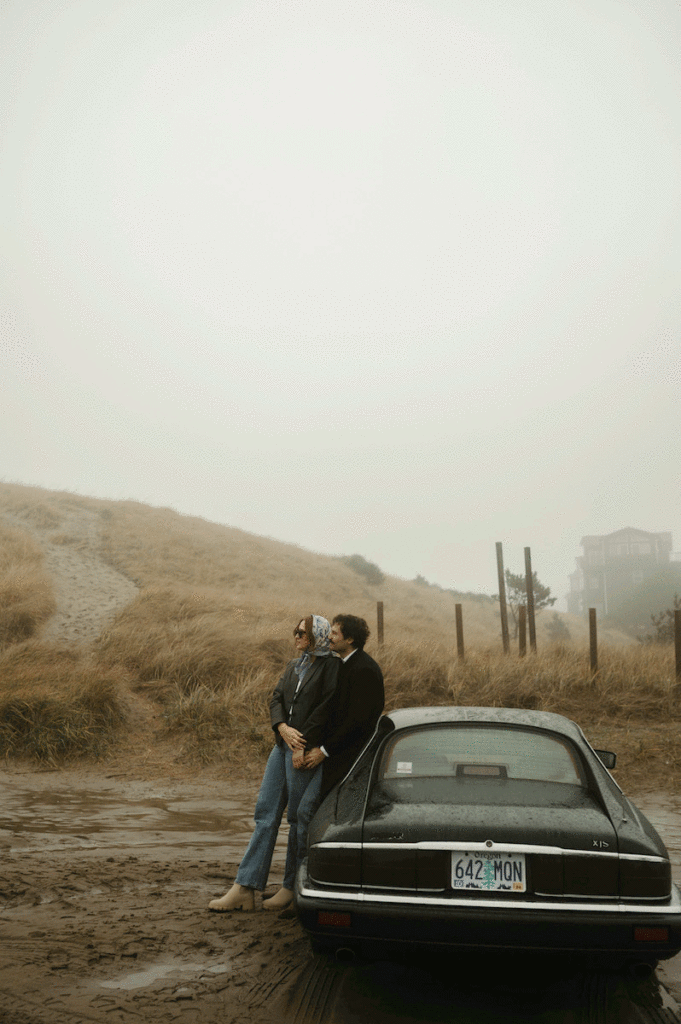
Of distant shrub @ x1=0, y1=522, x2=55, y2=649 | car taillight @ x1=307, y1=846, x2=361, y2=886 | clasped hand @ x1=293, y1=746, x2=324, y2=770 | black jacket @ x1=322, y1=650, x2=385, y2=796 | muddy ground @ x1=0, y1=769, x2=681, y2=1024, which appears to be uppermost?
distant shrub @ x1=0, y1=522, x2=55, y2=649

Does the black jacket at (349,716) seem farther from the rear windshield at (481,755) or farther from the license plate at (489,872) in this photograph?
the license plate at (489,872)

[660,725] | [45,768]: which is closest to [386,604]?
[660,725]

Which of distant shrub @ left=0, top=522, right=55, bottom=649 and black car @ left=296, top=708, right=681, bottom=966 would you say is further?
distant shrub @ left=0, top=522, right=55, bottom=649

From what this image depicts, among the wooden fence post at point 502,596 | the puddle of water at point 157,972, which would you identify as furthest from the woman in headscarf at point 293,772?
the wooden fence post at point 502,596

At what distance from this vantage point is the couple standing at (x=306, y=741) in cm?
485

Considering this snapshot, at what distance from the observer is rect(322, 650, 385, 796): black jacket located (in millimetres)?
4859

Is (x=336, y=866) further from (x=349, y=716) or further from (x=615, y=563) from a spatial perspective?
(x=615, y=563)

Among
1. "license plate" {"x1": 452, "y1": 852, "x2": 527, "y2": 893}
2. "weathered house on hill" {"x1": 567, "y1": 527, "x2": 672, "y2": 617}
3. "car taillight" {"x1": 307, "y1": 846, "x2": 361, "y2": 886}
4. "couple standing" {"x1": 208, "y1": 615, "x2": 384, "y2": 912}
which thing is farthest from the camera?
"weathered house on hill" {"x1": 567, "y1": 527, "x2": 672, "y2": 617}

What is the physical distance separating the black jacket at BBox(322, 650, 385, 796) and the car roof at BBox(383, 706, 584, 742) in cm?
23

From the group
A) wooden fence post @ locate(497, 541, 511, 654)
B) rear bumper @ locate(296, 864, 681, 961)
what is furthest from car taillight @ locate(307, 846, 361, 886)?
wooden fence post @ locate(497, 541, 511, 654)

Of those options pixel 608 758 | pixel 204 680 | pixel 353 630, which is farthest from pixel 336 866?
pixel 204 680

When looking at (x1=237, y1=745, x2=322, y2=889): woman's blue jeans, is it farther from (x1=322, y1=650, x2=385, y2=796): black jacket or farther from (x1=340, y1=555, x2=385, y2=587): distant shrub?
(x1=340, y1=555, x2=385, y2=587): distant shrub

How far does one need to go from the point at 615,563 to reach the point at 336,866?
406 ft

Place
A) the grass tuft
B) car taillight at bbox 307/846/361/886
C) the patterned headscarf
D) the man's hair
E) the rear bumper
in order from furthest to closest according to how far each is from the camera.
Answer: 1. the grass tuft
2. the man's hair
3. the patterned headscarf
4. car taillight at bbox 307/846/361/886
5. the rear bumper
